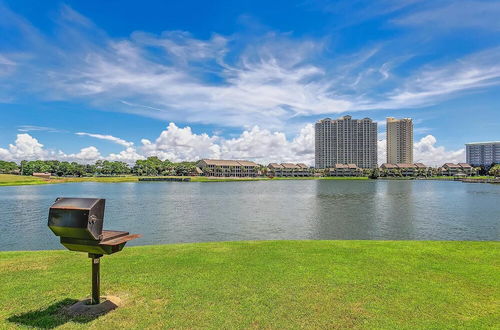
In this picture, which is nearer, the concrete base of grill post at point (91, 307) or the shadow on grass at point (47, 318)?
the shadow on grass at point (47, 318)

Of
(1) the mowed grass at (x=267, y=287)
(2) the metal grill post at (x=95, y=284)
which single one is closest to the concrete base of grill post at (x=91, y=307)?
(2) the metal grill post at (x=95, y=284)

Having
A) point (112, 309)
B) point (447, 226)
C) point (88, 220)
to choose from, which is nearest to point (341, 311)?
point (112, 309)

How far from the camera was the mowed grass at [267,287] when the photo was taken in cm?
640

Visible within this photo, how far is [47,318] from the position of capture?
21.0 feet

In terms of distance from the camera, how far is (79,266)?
32.8ft

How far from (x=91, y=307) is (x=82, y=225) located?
206 centimetres

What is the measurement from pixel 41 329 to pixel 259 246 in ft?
27.5

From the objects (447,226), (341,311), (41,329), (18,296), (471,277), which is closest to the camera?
(41,329)

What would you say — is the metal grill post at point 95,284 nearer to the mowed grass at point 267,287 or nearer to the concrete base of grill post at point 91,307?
the concrete base of grill post at point 91,307

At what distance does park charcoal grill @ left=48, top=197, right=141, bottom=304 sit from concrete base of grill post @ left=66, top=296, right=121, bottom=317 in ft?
3.81

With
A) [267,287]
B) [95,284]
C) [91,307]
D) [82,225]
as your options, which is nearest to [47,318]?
[91,307]

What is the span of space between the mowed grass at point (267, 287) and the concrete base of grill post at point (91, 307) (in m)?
0.22

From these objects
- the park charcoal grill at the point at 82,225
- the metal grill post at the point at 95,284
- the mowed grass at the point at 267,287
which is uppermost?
the park charcoal grill at the point at 82,225

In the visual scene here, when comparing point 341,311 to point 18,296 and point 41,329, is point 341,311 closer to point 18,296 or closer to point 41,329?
point 41,329
